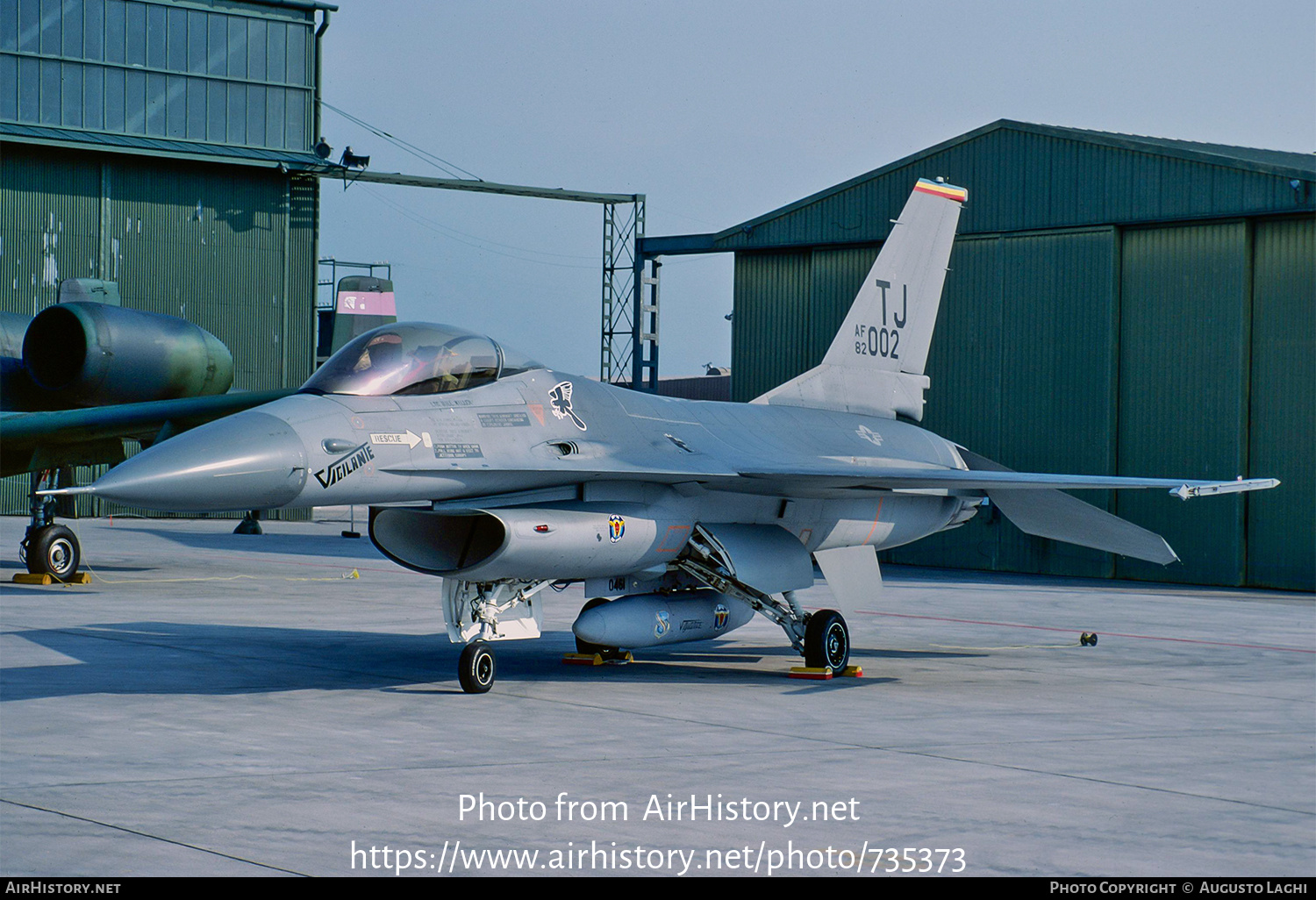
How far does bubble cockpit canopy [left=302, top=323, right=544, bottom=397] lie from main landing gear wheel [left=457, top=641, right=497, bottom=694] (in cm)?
180

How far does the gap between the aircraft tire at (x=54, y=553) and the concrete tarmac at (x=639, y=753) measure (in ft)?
8.62

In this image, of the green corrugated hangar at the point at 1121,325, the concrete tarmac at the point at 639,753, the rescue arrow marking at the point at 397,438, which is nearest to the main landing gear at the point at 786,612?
the concrete tarmac at the point at 639,753

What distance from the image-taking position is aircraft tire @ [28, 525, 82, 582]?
1719 cm

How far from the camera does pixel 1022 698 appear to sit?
388 inches

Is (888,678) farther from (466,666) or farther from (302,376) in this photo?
(302,376)

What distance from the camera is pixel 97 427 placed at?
1485 centimetres

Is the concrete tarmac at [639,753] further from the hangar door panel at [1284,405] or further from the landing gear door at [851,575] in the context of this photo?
the hangar door panel at [1284,405]

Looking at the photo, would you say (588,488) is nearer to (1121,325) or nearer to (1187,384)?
(1187,384)

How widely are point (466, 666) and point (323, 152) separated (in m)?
29.1

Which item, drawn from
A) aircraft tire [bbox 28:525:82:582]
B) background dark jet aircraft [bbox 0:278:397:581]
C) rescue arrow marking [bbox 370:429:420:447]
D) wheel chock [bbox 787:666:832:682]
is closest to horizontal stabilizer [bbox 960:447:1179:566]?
wheel chock [bbox 787:666:832:682]

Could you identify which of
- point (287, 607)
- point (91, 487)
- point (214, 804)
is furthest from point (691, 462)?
point (287, 607)

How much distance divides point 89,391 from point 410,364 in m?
8.69

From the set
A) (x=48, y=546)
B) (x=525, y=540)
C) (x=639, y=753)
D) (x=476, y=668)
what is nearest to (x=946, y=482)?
(x=525, y=540)

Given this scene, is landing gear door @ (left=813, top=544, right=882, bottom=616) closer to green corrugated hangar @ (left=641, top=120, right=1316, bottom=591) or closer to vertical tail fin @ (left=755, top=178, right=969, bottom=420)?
vertical tail fin @ (left=755, top=178, right=969, bottom=420)
